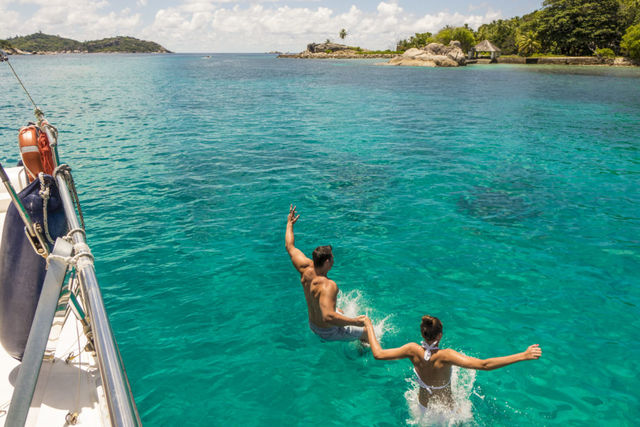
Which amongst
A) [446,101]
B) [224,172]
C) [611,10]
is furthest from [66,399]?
[611,10]

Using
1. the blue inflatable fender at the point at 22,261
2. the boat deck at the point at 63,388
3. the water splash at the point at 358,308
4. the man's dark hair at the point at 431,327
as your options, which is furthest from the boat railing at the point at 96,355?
the water splash at the point at 358,308

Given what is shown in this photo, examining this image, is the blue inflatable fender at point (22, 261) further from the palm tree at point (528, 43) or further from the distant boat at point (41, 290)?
the palm tree at point (528, 43)

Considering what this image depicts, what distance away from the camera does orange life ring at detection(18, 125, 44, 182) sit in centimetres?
528

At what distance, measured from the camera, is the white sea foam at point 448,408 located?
5906mm

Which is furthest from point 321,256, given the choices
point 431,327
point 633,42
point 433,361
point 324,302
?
point 633,42

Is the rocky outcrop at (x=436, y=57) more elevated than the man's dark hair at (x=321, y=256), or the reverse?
the rocky outcrop at (x=436, y=57)

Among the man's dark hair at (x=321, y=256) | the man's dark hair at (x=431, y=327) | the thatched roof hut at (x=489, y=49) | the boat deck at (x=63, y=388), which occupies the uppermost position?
the thatched roof hut at (x=489, y=49)

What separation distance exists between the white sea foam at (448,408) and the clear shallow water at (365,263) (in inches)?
3.3

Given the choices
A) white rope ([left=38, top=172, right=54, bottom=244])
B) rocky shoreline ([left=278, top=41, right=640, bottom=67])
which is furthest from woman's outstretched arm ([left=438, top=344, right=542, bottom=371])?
rocky shoreline ([left=278, top=41, right=640, bottom=67])

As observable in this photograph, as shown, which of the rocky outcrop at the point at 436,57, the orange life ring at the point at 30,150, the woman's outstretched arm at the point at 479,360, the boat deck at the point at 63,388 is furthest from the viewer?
the rocky outcrop at the point at 436,57

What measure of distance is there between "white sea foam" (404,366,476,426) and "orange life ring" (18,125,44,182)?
6621 mm

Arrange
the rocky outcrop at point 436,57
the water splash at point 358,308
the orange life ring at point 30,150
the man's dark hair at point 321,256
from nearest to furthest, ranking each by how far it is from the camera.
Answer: the orange life ring at point 30,150, the man's dark hair at point 321,256, the water splash at point 358,308, the rocky outcrop at point 436,57

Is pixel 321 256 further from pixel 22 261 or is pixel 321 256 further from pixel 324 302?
pixel 22 261

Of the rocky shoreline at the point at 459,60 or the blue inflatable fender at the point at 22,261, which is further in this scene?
the rocky shoreline at the point at 459,60
